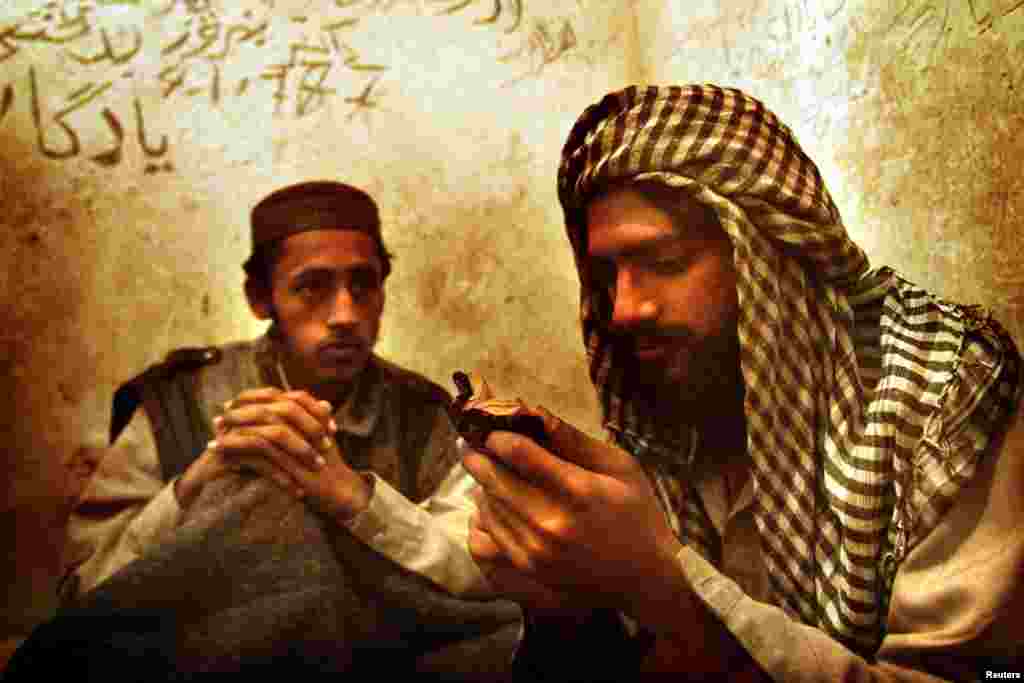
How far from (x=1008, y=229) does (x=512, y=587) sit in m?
0.64

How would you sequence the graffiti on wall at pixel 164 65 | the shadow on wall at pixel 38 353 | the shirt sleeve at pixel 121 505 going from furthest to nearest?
the graffiti on wall at pixel 164 65 < the shadow on wall at pixel 38 353 < the shirt sleeve at pixel 121 505

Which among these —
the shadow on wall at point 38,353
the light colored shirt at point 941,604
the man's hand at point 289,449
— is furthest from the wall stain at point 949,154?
the shadow on wall at point 38,353

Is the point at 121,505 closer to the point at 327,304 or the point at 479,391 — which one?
the point at 327,304

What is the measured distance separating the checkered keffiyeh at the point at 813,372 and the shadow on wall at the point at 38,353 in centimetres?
107

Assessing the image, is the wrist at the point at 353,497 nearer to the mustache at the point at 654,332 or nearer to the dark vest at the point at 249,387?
the dark vest at the point at 249,387

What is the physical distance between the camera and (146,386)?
1547 millimetres

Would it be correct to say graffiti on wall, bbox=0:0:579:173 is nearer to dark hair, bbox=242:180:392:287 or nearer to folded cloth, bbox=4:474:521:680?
dark hair, bbox=242:180:392:287

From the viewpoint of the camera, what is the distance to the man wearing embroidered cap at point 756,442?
2.34 feet

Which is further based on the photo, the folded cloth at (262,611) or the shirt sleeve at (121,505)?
the shirt sleeve at (121,505)

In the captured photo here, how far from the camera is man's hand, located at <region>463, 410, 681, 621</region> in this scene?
2.28 ft

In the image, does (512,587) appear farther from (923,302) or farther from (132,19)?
(132,19)

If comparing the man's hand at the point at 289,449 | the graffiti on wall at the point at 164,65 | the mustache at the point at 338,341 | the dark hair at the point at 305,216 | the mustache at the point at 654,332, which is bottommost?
the man's hand at the point at 289,449

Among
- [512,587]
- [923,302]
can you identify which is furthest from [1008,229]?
[512,587]

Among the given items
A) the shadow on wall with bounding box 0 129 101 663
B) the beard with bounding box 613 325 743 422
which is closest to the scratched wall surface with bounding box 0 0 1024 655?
the shadow on wall with bounding box 0 129 101 663
